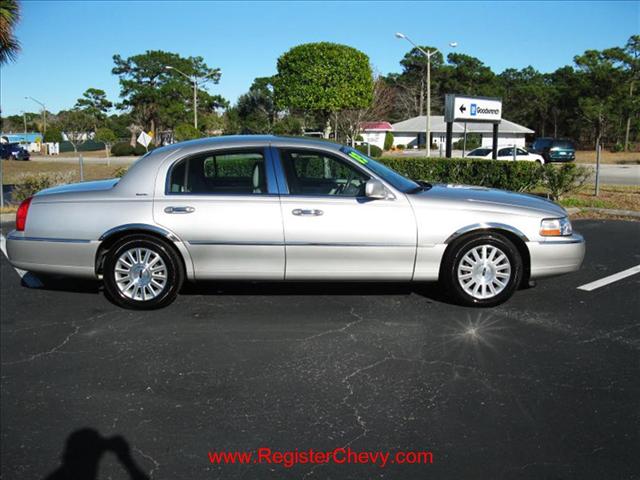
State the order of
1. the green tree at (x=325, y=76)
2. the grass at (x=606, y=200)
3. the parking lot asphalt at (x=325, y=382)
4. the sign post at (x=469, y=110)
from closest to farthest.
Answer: the parking lot asphalt at (x=325, y=382) → the grass at (x=606, y=200) → the sign post at (x=469, y=110) → the green tree at (x=325, y=76)

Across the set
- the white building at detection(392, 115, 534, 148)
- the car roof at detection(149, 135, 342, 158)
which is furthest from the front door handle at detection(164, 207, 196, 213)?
the white building at detection(392, 115, 534, 148)

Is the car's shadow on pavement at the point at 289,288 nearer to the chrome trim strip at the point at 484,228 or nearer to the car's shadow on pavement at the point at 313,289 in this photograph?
the car's shadow on pavement at the point at 313,289

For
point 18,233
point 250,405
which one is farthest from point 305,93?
point 250,405

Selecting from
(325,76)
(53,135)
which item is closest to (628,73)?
(325,76)

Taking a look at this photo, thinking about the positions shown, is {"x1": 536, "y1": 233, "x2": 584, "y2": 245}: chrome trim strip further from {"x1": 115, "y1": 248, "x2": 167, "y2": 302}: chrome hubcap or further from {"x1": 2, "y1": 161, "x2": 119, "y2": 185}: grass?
{"x1": 2, "y1": 161, "x2": 119, "y2": 185}: grass

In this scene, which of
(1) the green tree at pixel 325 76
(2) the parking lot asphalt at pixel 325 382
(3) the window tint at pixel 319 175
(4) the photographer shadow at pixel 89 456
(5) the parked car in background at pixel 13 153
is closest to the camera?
(4) the photographer shadow at pixel 89 456

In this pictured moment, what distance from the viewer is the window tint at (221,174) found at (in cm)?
555

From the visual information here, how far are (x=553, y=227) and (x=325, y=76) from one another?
101 ft

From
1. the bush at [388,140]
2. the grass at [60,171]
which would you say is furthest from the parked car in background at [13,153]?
the bush at [388,140]

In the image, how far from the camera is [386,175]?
18.8 feet

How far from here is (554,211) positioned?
222 inches

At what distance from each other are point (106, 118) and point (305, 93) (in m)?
60.6

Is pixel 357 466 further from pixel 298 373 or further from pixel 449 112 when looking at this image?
pixel 449 112

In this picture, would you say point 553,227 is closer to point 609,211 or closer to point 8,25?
point 609,211
